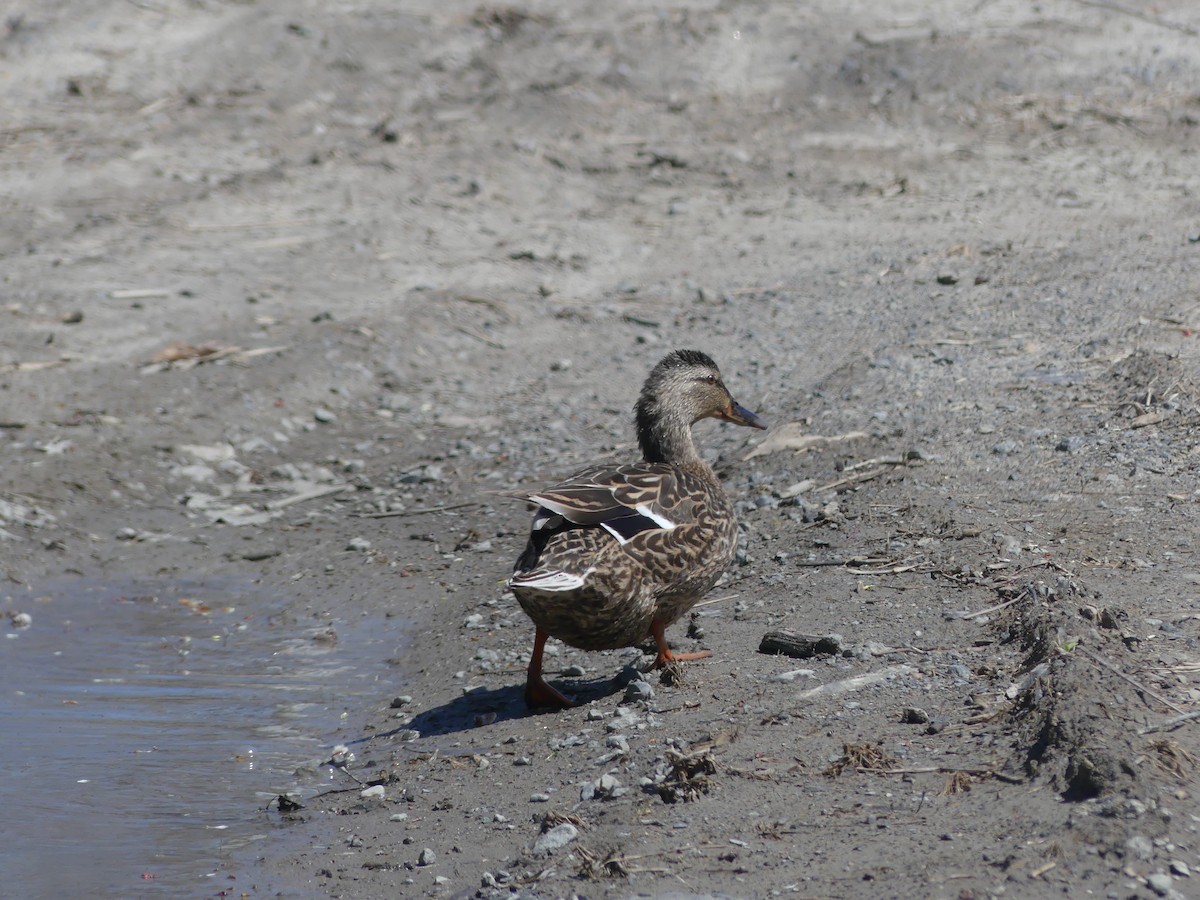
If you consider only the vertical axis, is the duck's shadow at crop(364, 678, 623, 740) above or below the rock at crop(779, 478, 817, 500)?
below

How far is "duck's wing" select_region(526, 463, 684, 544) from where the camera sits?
600cm

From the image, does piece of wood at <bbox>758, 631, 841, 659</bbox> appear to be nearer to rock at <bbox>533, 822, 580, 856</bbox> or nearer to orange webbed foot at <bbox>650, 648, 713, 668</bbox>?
orange webbed foot at <bbox>650, 648, 713, 668</bbox>

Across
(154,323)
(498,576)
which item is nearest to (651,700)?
(498,576)

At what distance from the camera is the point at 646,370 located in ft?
36.2

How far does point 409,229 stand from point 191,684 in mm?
6840

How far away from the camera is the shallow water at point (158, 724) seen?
552cm

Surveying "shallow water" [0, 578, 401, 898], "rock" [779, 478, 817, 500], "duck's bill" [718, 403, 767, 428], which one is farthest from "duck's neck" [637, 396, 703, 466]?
A: "shallow water" [0, 578, 401, 898]

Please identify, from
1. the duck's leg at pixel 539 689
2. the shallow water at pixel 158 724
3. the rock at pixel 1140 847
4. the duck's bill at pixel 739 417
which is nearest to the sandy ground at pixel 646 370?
the rock at pixel 1140 847

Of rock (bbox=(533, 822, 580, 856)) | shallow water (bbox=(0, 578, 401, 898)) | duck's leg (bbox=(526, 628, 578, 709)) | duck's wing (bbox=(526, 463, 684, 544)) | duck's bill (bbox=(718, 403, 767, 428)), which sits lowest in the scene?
shallow water (bbox=(0, 578, 401, 898))

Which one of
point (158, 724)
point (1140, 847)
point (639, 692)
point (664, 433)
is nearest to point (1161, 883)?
point (1140, 847)

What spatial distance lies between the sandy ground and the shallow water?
277 mm

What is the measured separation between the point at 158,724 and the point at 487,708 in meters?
1.62

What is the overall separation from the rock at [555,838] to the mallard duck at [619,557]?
113 cm

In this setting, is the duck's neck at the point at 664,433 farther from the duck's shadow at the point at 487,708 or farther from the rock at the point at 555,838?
the rock at the point at 555,838
